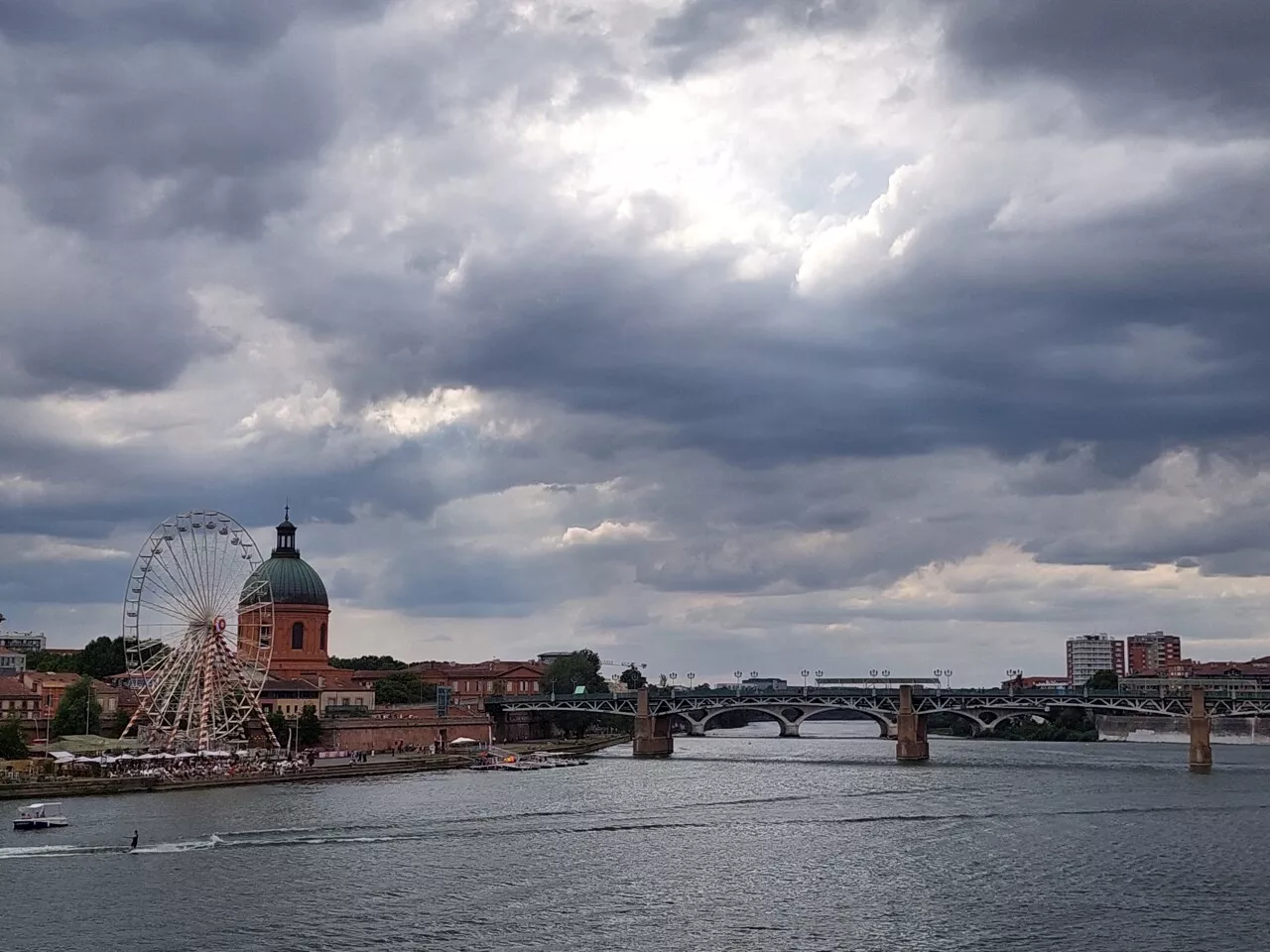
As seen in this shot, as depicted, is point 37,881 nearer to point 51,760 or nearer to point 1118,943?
point 1118,943

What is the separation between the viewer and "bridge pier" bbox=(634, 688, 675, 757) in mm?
155500

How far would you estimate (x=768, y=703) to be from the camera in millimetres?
173750

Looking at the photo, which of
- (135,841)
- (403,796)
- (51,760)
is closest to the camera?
(135,841)

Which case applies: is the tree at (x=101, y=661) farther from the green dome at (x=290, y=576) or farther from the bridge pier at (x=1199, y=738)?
the bridge pier at (x=1199, y=738)

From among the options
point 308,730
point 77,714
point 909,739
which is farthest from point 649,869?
point 77,714

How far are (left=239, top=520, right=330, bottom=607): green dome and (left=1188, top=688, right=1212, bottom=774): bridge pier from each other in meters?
92.2

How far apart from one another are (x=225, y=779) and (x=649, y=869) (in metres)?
50.4

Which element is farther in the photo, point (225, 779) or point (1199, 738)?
point (1199, 738)

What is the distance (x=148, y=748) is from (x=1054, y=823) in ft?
226

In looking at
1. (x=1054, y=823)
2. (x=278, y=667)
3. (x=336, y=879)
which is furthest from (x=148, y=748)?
(x=1054, y=823)

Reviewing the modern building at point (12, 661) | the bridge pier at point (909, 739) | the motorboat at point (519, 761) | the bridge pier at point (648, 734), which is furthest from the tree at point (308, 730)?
the modern building at point (12, 661)

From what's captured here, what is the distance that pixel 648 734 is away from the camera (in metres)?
158

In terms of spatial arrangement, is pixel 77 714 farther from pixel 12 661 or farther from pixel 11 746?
pixel 12 661

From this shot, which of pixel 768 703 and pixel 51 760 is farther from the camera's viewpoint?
pixel 768 703
